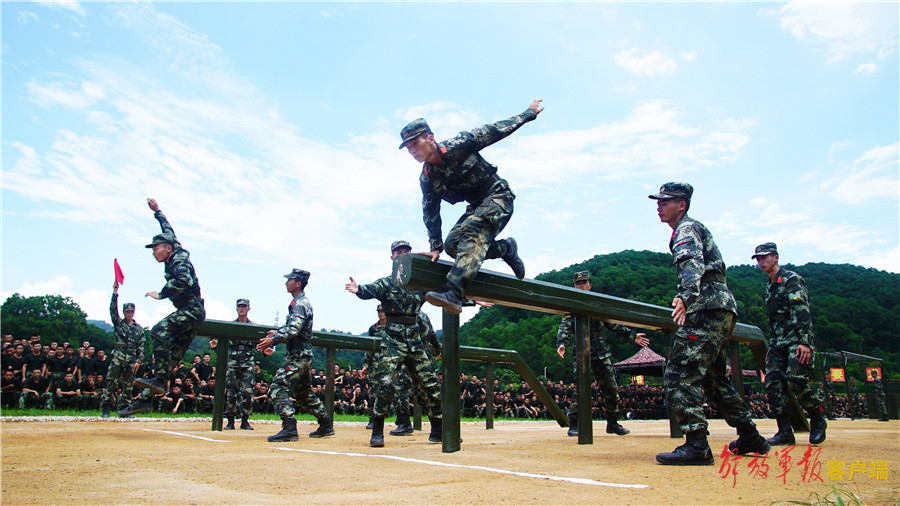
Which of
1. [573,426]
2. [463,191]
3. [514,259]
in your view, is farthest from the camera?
[573,426]

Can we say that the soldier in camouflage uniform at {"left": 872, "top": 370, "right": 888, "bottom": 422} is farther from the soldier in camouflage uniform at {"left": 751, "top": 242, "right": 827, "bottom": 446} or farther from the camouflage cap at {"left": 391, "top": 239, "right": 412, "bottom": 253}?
the camouflage cap at {"left": 391, "top": 239, "right": 412, "bottom": 253}

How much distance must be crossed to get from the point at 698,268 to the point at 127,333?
12.2 meters

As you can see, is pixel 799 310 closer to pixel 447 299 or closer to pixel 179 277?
pixel 447 299

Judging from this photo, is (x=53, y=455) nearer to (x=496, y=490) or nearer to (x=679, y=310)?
(x=496, y=490)

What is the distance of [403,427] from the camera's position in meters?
7.39

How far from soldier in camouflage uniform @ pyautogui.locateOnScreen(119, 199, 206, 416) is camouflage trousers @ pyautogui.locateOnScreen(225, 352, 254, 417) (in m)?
3.16

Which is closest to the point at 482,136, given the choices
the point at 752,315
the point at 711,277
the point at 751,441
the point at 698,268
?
the point at 698,268

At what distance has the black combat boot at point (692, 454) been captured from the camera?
3.70 m

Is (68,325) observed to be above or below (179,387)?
above

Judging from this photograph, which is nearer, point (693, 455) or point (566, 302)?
point (693, 455)

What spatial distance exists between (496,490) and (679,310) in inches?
74.5

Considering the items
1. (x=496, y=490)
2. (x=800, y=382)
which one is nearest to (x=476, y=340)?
(x=800, y=382)

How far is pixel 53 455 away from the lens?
4.27 m

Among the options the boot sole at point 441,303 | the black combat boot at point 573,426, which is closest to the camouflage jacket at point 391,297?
the boot sole at point 441,303
